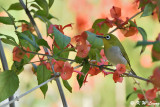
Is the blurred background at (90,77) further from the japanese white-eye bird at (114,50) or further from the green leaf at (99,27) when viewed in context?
the green leaf at (99,27)

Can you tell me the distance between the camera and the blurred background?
2.19 m

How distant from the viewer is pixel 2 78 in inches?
29.4

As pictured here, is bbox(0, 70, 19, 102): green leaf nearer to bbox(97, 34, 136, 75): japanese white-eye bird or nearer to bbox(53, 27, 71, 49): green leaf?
bbox(53, 27, 71, 49): green leaf

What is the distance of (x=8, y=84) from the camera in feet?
2.40

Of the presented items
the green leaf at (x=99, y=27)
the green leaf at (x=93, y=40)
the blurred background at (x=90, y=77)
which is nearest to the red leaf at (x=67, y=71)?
the green leaf at (x=93, y=40)

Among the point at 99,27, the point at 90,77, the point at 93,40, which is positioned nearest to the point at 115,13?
the point at 99,27

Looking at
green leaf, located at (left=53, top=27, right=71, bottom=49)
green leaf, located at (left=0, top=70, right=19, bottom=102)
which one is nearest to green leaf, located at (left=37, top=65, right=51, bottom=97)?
green leaf, located at (left=0, top=70, right=19, bottom=102)

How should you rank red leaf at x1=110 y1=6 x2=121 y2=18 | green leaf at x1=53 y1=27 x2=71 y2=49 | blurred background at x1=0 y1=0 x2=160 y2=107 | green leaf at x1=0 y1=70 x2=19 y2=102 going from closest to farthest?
green leaf at x1=53 y1=27 x2=71 y2=49 → green leaf at x1=0 y1=70 x2=19 y2=102 → red leaf at x1=110 y1=6 x2=121 y2=18 → blurred background at x1=0 y1=0 x2=160 y2=107

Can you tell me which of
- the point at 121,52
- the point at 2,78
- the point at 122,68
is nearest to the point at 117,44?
the point at 121,52

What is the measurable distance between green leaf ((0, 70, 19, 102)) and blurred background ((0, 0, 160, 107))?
1.22m

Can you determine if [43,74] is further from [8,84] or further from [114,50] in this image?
[114,50]

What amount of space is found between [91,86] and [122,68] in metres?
1.50

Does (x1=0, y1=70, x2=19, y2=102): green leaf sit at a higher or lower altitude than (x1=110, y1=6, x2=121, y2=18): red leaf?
lower

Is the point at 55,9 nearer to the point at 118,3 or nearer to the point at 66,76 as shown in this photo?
the point at 118,3
